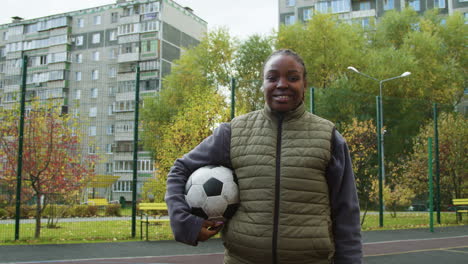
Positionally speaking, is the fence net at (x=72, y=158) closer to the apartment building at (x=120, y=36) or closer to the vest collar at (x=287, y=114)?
the vest collar at (x=287, y=114)

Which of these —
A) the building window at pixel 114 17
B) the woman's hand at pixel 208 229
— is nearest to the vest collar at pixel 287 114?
the woman's hand at pixel 208 229

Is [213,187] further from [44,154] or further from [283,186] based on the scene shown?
[44,154]

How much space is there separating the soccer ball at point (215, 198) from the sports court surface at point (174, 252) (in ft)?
17.8

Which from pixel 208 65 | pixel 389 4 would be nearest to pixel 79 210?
pixel 208 65

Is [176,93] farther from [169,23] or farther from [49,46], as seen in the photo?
[49,46]

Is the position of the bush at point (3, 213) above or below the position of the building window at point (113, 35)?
below

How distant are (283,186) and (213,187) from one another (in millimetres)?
317

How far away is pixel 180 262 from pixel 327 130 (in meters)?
5.75

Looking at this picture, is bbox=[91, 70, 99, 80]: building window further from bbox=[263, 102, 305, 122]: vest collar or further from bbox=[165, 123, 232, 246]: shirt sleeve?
bbox=[263, 102, 305, 122]: vest collar

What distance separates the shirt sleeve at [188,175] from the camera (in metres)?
2.10

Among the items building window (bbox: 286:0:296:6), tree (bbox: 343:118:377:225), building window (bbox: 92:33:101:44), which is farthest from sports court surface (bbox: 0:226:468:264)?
building window (bbox: 92:33:101:44)

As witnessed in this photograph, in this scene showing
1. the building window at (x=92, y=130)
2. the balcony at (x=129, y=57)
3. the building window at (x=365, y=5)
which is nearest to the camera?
the building window at (x=92, y=130)

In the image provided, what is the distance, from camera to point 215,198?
2.19m

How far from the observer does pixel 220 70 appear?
3173 cm
